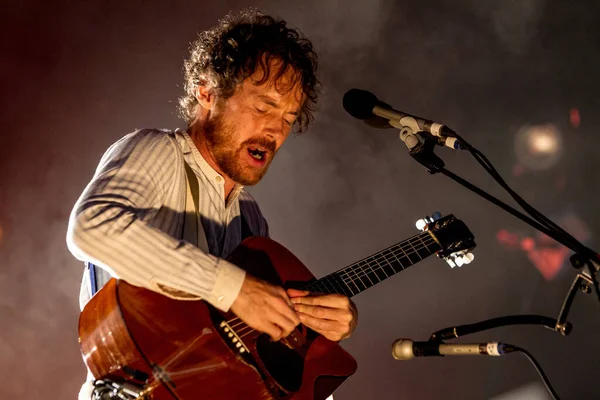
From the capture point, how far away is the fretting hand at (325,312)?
6.33ft

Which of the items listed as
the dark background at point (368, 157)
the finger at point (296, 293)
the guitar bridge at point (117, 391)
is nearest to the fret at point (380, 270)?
the finger at point (296, 293)

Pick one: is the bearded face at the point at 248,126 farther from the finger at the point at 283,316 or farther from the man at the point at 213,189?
the finger at the point at 283,316

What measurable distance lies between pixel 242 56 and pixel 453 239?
1.48 metres

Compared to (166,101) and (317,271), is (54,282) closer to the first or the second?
(166,101)

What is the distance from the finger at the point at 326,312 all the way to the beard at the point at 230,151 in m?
0.83

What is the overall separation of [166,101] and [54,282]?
5.61ft

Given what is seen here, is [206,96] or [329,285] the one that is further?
[206,96]

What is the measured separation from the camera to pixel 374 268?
8.09 feet

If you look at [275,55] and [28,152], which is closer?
[275,55]

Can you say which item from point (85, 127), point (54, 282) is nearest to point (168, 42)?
point (85, 127)

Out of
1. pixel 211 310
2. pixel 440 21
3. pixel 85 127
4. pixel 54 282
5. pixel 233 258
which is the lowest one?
pixel 211 310

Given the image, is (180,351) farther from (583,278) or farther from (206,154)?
(583,278)

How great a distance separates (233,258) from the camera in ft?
6.55

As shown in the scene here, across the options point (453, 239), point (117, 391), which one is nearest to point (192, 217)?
point (117, 391)
